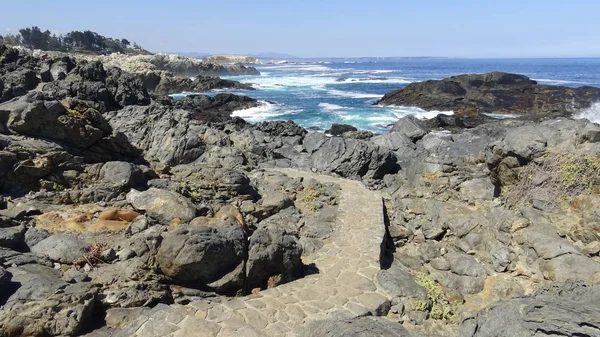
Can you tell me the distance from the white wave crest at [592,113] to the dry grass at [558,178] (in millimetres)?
33794

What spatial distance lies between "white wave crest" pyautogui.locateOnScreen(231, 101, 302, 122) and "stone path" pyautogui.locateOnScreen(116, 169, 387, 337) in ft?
103

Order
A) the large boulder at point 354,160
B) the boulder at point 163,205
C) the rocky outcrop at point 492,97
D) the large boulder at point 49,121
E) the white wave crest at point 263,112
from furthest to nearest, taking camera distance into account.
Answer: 1. the rocky outcrop at point 492,97
2. the white wave crest at point 263,112
3. the large boulder at point 354,160
4. the large boulder at point 49,121
5. the boulder at point 163,205

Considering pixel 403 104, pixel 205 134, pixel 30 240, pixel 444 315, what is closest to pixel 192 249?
pixel 30 240

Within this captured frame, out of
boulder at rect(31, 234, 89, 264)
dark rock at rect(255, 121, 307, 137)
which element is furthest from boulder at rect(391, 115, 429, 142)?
boulder at rect(31, 234, 89, 264)

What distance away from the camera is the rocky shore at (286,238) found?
658 centimetres

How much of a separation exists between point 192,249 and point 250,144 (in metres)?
14.6

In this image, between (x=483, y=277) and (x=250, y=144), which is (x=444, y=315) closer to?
(x=483, y=277)

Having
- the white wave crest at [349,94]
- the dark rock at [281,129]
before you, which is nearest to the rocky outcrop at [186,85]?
the white wave crest at [349,94]

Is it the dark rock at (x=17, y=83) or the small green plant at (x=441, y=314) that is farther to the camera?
the dark rock at (x=17, y=83)

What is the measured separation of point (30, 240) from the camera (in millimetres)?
8844

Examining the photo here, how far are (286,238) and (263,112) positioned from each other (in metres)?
37.9

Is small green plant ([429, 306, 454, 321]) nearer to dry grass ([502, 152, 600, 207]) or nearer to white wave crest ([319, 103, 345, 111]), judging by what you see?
dry grass ([502, 152, 600, 207])

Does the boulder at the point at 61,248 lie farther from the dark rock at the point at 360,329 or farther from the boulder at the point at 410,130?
the boulder at the point at 410,130

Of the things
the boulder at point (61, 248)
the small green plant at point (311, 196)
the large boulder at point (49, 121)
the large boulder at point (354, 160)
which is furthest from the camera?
the large boulder at point (354, 160)
